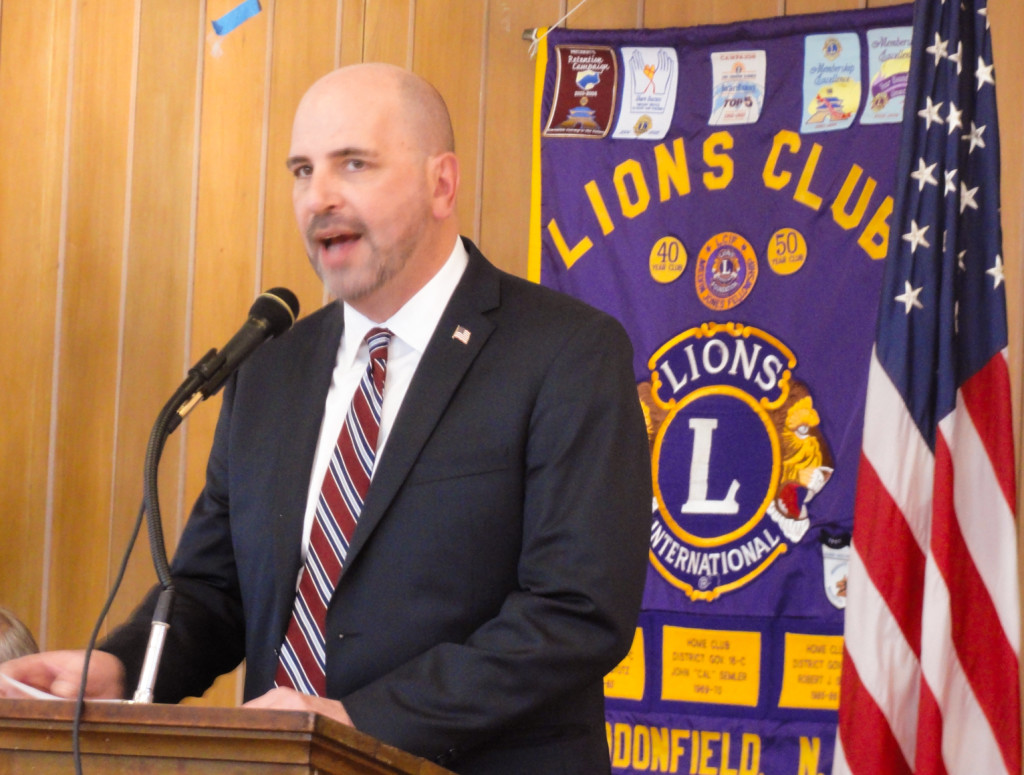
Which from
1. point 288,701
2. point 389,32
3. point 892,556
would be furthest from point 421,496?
point 389,32

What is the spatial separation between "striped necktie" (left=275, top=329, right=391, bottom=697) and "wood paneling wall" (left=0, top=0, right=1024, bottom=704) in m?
1.56

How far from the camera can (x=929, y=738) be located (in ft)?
7.88

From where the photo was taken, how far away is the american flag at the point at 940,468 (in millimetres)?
2430

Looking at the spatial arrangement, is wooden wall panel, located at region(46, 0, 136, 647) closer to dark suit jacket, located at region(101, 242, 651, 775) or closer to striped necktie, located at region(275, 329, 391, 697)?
dark suit jacket, located at region(101, 242, 651, 775)

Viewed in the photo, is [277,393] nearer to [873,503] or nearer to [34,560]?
[873,503]

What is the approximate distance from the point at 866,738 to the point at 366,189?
1.46 metres

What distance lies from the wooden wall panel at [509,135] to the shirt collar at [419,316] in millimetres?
1257

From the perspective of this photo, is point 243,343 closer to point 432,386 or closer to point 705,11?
point 432,386

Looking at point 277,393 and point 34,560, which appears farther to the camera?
point 34,560

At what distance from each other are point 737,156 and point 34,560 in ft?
6.96

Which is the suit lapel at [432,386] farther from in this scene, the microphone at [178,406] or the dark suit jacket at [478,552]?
the microphone at [178,406]

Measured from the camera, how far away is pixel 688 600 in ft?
9.60

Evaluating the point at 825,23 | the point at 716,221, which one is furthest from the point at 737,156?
the point at 825,23

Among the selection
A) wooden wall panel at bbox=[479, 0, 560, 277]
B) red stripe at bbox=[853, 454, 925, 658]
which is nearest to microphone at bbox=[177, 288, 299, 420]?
red stripe at bbox=[853, 454, 925, 658]
